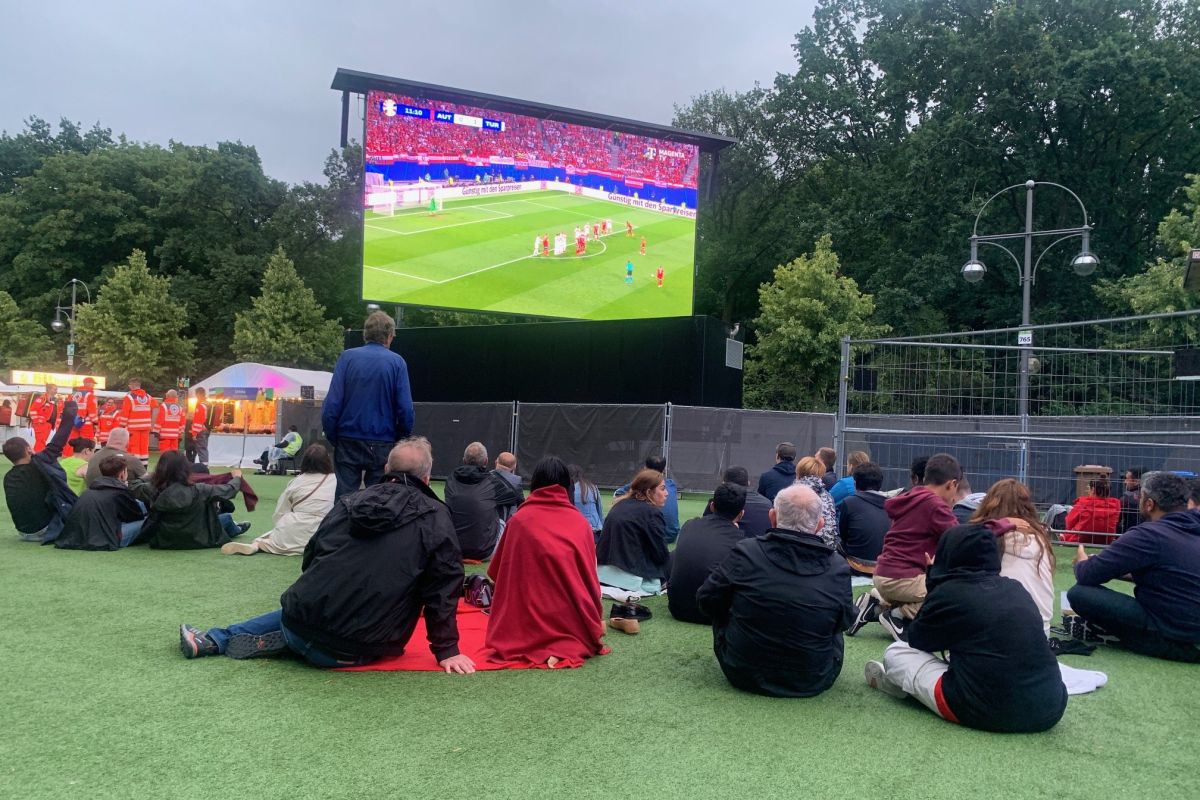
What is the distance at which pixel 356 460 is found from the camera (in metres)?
5.99

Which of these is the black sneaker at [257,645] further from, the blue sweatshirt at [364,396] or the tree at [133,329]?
the tree at [133,329]

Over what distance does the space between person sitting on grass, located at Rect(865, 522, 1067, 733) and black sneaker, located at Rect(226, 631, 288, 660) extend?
320 cm

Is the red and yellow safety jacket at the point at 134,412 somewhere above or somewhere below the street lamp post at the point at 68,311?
below

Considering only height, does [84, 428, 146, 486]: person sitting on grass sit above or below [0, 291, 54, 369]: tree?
below

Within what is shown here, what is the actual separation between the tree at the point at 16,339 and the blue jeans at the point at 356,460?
4500 centimetres

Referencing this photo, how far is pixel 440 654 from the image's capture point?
4.42 m

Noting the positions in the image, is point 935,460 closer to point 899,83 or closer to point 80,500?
point 80,500

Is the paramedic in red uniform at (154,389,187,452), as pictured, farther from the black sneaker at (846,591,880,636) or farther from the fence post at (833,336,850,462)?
the black sneaker at (846,591,880,636)

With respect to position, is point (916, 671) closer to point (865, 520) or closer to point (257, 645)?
point (865, 520)

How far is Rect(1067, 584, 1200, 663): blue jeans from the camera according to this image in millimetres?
5402

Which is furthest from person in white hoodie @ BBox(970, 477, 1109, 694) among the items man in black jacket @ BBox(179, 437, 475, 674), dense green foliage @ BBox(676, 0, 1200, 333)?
dense green foliage @ BBox(676, 0, 1200, 333)

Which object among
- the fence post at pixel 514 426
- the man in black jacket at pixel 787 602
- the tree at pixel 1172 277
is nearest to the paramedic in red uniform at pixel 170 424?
the fence post at pixel 514 426

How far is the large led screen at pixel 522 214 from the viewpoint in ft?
60.8

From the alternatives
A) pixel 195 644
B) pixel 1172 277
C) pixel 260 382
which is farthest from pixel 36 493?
pixel 1172 277
